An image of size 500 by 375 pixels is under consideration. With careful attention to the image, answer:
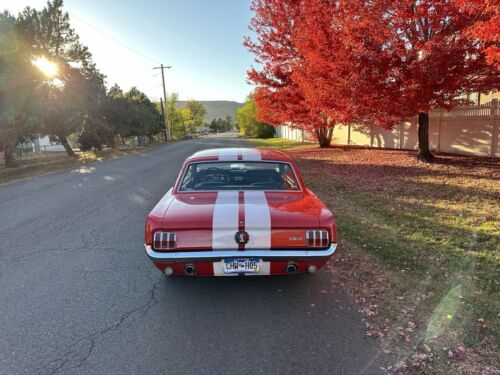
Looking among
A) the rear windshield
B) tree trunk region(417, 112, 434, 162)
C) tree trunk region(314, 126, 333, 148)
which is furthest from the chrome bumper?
tree trunk region(314, 126, 333, 148)

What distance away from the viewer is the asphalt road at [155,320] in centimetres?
255

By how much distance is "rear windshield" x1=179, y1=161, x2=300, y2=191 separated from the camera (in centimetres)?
427

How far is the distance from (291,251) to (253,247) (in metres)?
0.37

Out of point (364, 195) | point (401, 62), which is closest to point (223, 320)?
point (364, 195)

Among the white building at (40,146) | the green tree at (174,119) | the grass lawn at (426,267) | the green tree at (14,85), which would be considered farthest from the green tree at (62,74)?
the green tree at (174,119)

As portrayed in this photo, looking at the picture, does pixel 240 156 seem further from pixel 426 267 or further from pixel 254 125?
pixel 254 125

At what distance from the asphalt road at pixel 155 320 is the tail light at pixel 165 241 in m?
0.63

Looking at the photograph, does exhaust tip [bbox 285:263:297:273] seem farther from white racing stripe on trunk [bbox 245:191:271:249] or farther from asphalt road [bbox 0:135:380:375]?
asphalt road [bbox 0:135:380:375]

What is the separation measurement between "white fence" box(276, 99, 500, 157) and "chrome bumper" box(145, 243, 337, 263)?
12050mm

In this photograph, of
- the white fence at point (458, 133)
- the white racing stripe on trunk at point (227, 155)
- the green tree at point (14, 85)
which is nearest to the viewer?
the white racing stripe on trunk at point (227, 155)

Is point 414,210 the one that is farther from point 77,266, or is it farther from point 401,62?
point 77,266

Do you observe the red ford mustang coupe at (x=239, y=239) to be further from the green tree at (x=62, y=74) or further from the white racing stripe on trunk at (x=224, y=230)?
the green tree at (x=62, y=74)

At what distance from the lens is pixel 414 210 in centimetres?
645

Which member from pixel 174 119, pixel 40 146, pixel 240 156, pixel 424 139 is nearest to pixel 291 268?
pixel 240 156
